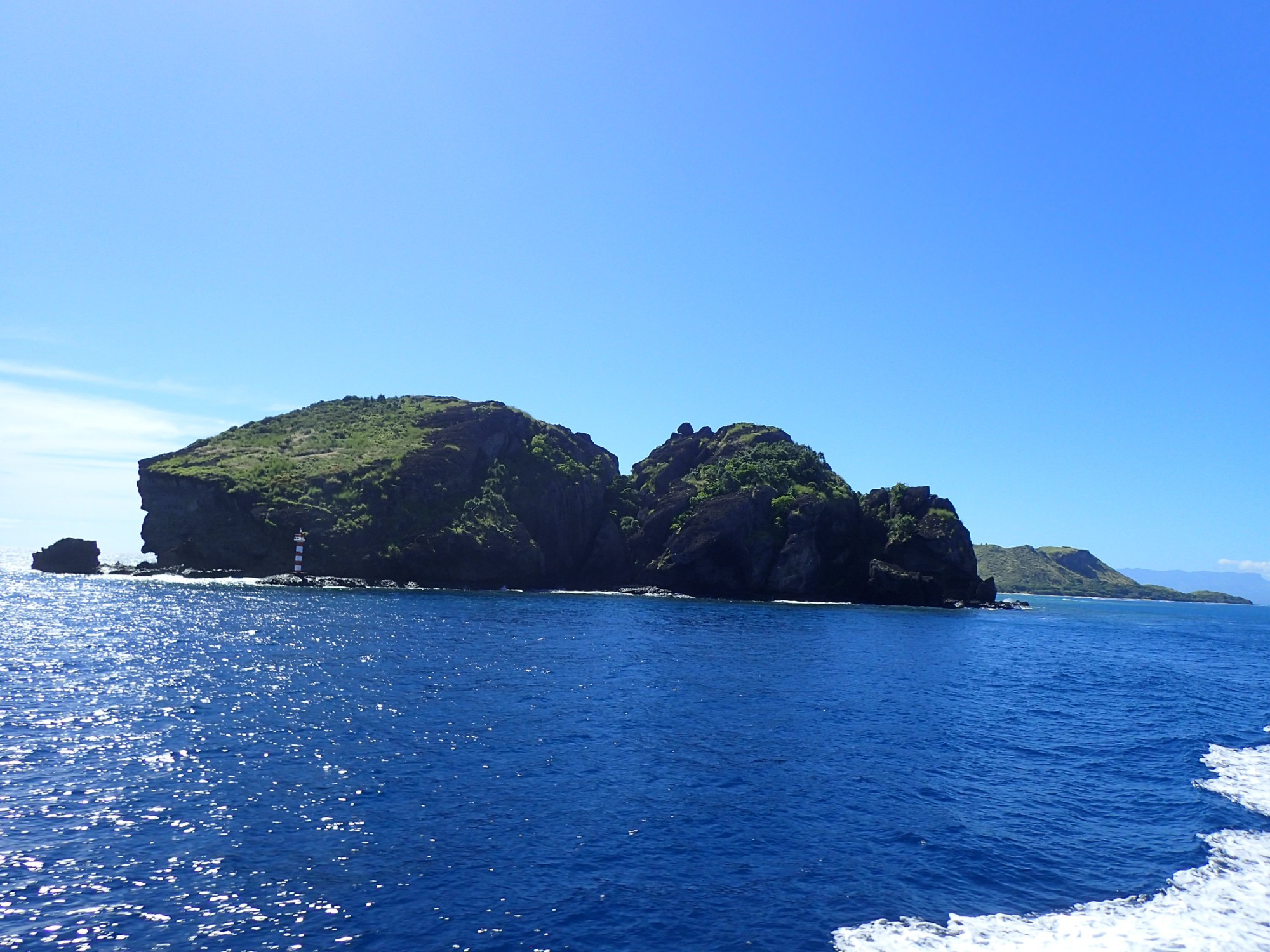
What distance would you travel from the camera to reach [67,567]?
14825 centimetres

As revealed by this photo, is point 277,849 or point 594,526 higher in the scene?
point 594,526

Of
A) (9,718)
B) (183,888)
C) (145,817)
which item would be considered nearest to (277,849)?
(183,888)

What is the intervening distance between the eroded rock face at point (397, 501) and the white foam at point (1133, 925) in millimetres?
127135

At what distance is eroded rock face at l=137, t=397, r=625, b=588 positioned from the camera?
134625 millimetres

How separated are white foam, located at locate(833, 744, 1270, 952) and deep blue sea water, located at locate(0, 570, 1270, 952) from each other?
56 cm

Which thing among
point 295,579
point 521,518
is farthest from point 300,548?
point 521,518

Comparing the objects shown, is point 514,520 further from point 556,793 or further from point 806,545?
point 556,793

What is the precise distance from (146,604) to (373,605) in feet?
82.1

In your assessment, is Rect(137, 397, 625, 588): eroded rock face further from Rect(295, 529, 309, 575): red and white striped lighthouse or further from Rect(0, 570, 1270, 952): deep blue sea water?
Rect(0, 570, 1270, 952): deep blue sea water

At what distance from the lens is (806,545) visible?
144 m

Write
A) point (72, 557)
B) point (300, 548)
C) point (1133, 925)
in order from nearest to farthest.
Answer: point (1133, 925) < point (300, 548) < point (72, 557)

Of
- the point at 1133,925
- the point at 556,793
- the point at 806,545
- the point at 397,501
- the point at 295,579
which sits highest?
the point at 397,501

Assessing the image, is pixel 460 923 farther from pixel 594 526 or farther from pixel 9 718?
pixel 594 526

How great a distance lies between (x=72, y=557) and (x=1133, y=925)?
179 meters
